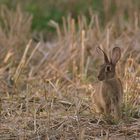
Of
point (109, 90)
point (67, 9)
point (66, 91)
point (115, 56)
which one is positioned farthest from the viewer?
point (67, 9)

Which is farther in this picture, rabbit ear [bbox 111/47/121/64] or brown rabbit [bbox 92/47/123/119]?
rabbit ear [bbox 111/47/121/64]

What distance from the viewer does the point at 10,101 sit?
648 centimetres

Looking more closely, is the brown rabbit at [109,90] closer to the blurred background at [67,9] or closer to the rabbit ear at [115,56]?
the rabbit ear at [115,56]

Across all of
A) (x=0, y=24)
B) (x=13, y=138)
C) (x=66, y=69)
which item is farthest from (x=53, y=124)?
(x=0, y=24)

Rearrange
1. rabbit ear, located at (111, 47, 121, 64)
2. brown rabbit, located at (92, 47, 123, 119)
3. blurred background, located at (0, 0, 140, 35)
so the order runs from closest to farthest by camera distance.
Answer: brown rabbit, located at (92, 47, 123, 119), rabbit ear, located at (111, 47, 121, 64), blurred background, located at (0, 0, 140, 35)

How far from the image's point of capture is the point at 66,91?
22.0 ft

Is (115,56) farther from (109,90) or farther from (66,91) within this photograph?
(66,91)

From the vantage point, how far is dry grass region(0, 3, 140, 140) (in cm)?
548

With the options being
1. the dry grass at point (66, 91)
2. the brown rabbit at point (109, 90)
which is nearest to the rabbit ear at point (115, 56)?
the brown rabbit at point (109, 90)

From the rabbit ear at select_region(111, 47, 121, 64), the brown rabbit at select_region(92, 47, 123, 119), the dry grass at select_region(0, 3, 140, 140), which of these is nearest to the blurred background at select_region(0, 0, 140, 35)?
the dry grass at select_region(0, 3, 140, 140)

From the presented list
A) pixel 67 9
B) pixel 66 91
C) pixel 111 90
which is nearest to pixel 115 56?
pixel 111 90

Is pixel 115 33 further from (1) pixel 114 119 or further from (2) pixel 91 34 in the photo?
(1) pixel 114 119

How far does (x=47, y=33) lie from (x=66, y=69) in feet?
12.1

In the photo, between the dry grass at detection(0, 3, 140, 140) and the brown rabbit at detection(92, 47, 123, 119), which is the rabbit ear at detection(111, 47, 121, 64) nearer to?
the brown rabbit at detection(92, 47, 123, 119)
